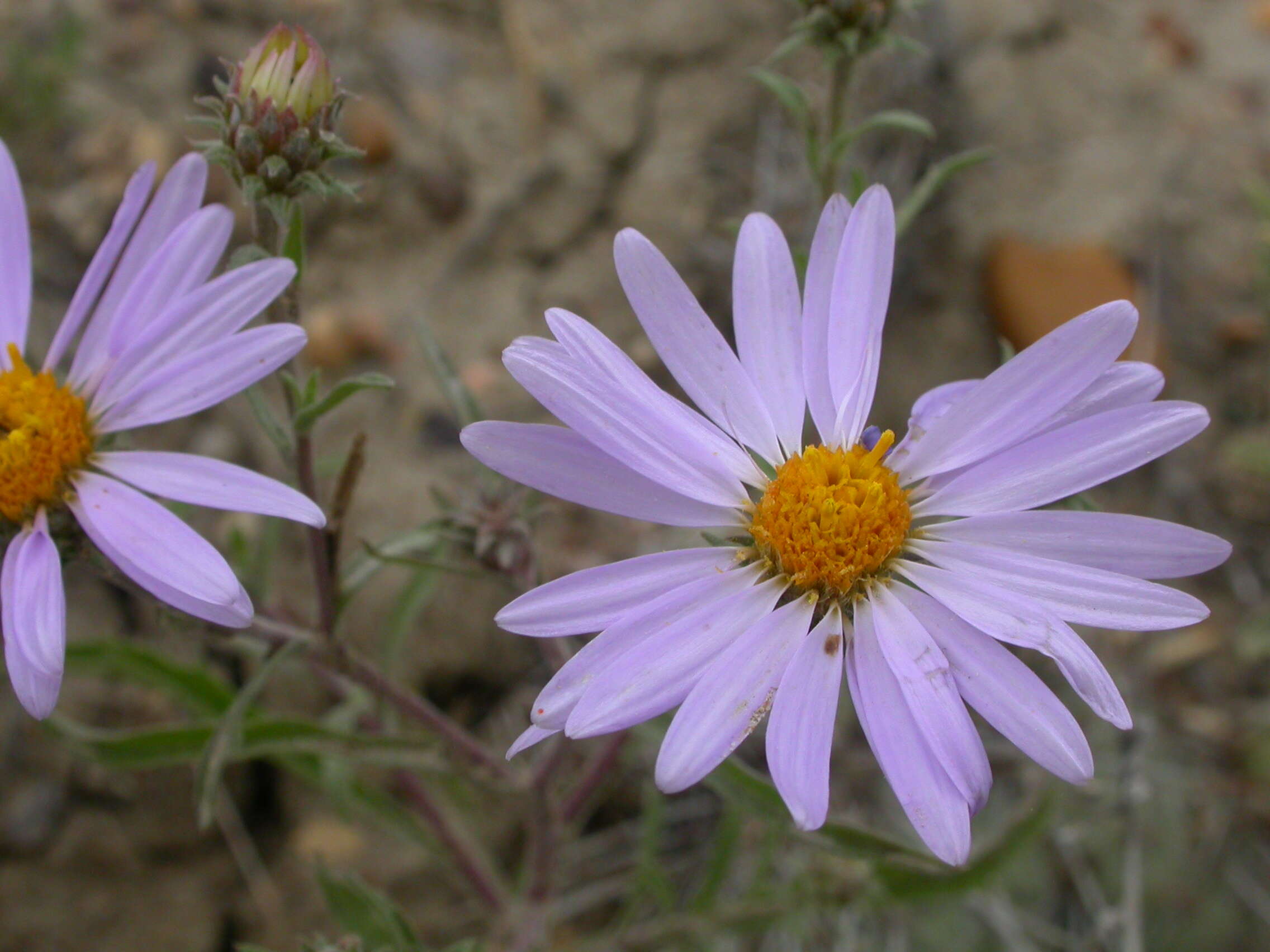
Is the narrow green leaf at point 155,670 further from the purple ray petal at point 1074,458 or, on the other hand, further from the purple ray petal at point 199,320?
the purple ray petal at point 1074,458

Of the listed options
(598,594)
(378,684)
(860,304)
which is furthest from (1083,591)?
(378,684)

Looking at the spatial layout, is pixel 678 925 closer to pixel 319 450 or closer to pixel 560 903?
pixel 560 903

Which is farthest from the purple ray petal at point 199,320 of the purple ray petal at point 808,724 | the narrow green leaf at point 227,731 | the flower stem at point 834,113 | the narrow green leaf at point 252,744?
the flower stem at point 834,113

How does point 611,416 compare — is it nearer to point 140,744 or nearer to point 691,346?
A: point 691,346

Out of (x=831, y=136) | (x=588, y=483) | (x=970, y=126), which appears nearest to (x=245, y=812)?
(x=588, y=483)

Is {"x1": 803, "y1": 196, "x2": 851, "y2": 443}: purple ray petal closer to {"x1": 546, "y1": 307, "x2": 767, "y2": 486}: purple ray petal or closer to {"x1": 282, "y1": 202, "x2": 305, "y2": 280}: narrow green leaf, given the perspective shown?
{"x1": 546, "y1": 307, "x2": 767, "y2": 486}: purple ray petal

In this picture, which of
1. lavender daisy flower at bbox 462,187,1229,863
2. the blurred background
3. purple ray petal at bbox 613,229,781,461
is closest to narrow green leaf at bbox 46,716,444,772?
the blurred background
